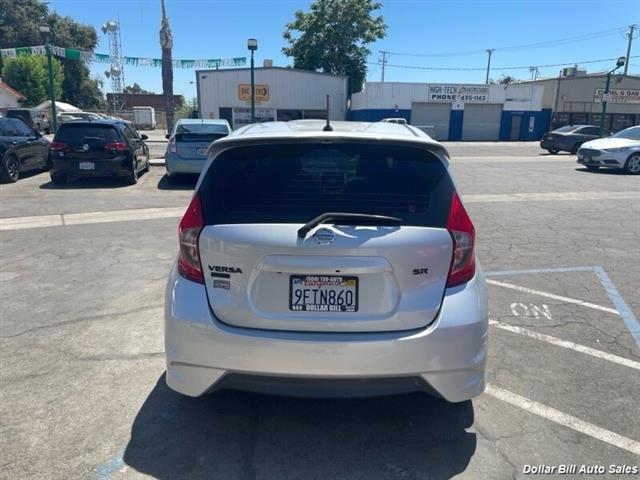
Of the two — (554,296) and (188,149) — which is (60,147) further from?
(554,296)

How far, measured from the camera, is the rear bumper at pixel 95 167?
38.9 ft

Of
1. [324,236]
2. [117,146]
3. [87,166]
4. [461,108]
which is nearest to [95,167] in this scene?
[87,166]

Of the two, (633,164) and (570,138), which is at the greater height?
(570,138)

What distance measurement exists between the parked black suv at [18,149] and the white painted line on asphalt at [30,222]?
4.49 m

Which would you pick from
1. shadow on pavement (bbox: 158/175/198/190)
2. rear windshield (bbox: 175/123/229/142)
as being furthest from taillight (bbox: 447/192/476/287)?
shadow on pavement (bbox: 158/175/198/190)

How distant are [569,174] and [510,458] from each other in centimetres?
1604

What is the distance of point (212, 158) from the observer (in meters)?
2.88

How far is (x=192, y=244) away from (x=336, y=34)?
166ft

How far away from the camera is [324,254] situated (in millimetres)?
2557

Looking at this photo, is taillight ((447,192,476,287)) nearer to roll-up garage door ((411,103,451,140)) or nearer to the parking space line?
the parking space line

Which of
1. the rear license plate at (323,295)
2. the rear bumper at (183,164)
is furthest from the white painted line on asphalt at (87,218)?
the rear license plate at (323,295)

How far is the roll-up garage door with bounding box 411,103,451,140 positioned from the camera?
4250 cm

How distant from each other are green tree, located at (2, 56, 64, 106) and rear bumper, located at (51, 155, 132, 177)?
174 ft

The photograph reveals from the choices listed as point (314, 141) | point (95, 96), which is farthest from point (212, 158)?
point (95, 96)
